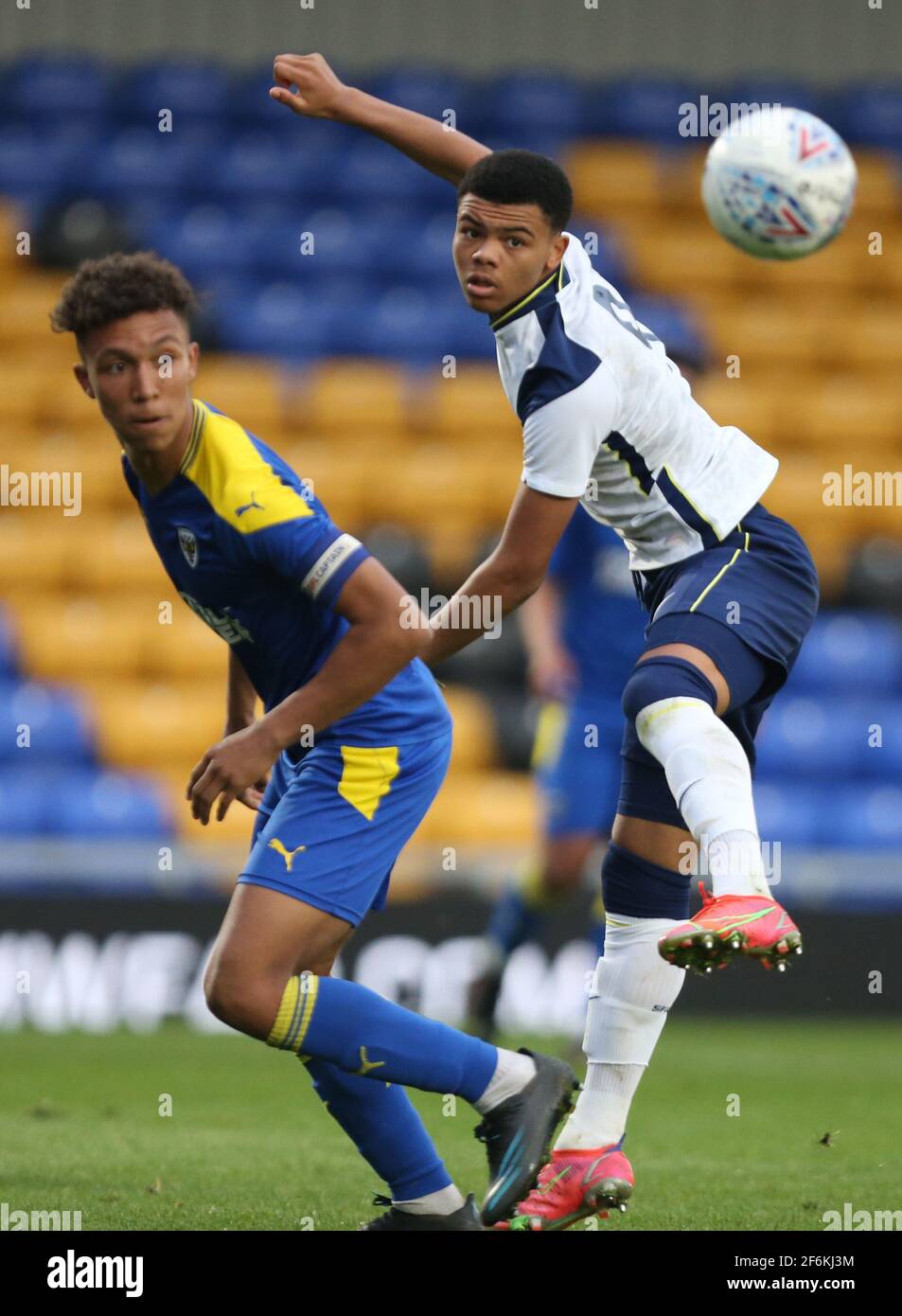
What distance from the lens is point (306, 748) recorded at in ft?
Result: 12.4

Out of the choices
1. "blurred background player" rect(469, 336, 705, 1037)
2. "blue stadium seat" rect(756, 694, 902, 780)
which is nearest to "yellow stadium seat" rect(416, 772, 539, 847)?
"blue stadium seat" rect(756, 694, 902, 780)

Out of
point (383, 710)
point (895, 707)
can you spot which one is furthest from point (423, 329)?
point (383, 710)

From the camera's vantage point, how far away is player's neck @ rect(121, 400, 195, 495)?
3.57m

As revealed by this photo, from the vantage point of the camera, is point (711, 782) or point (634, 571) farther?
point (634, 571)

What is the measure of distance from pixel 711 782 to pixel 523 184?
123cm

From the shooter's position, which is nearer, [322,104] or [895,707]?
[322,104]

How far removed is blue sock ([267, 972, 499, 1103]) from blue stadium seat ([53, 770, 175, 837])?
549 centimetres

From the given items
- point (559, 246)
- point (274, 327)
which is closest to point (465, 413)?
point (274, 327)

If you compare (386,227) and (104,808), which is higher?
(386,227)

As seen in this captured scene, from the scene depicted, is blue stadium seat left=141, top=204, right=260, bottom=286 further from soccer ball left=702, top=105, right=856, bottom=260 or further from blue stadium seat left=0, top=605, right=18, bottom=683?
soccer ball left=702, top=105, right=856, bottom=260

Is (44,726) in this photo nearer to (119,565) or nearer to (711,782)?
(119,565)

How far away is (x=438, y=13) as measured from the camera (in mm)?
13164

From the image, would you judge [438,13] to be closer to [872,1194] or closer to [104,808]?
[104,808]
